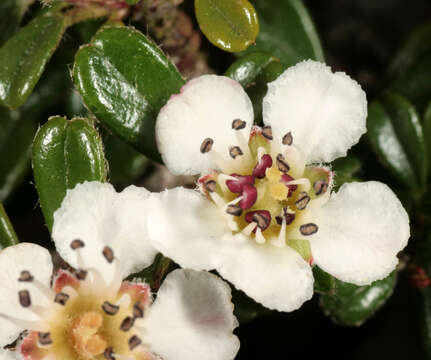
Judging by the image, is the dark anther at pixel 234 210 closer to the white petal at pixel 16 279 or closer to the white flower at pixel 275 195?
the white flower at pixel 275 195

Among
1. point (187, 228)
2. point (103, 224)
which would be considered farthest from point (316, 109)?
point (103, 224)

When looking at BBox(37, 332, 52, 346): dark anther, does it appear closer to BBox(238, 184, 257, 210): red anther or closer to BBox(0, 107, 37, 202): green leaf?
BBox(238, 184, 257, 210): red anther

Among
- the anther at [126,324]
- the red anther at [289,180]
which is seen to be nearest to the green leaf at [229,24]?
the red anther at [289,180]

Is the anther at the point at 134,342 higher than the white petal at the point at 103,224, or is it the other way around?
the white petal at the point at 103,224

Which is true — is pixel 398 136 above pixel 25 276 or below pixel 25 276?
below

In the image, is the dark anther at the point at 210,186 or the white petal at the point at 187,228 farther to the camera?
the dark anther at the point at 210,186

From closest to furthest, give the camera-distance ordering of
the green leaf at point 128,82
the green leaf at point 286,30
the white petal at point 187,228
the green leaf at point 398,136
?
the white petal at point 187,228 → the green leaf at point 128,82 → the green leaf at point 398,136 → the green leaf at point 286,30

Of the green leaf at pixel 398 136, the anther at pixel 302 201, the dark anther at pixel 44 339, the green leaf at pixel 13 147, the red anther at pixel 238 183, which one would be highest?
the red anther at pixel 238 183

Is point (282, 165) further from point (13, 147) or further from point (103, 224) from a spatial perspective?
point (13, 147)
